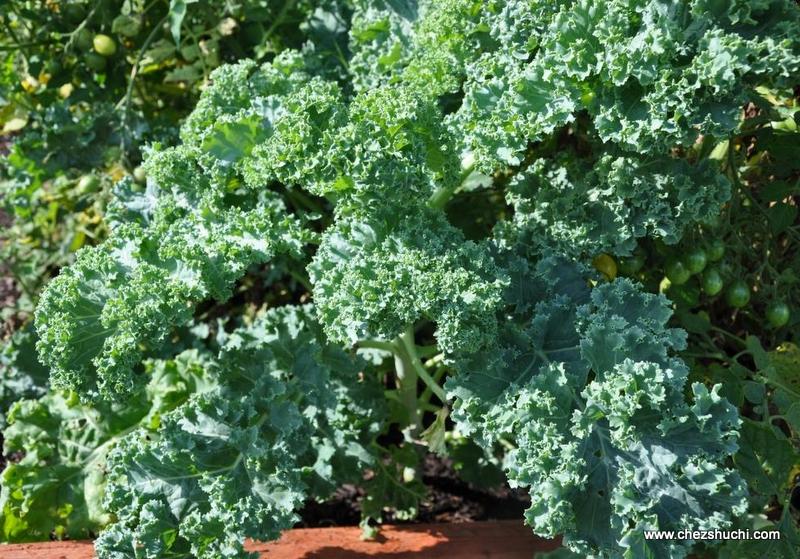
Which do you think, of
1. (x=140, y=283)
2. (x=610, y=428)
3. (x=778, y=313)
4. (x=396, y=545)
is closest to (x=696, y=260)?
(x=778, y=313)

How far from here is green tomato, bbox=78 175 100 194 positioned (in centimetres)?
322

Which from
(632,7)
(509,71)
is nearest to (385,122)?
(509,71)

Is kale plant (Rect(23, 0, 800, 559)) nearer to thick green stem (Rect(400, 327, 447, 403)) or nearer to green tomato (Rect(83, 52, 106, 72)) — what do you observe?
thick green stem (Rect(400, 327, 447, 403))

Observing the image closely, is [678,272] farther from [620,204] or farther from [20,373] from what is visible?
[20,373]

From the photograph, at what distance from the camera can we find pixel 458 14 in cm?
244

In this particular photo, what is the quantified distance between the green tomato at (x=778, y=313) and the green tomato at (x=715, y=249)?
234mm

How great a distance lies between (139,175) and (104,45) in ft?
1.62

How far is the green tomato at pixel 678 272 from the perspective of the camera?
2555 mm

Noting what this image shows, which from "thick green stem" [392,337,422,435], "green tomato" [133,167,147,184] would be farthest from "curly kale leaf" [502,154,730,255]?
"green tomato" [133,167,147,184]

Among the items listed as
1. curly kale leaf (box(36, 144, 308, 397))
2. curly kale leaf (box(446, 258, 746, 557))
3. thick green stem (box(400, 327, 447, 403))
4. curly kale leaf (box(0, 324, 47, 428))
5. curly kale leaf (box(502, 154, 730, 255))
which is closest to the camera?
curly kale leaf (box(446, 258, 746, 557))

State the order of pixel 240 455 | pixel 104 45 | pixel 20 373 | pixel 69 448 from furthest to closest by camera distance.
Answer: pixel 104 45 < pixel 20 373 < pixel 69 448 < pixel 240 455

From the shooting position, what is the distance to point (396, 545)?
102 inches

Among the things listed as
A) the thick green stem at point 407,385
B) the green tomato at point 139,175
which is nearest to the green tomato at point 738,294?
the thick green stem at point 407,385

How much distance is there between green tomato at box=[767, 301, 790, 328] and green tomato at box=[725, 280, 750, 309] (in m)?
0.07
